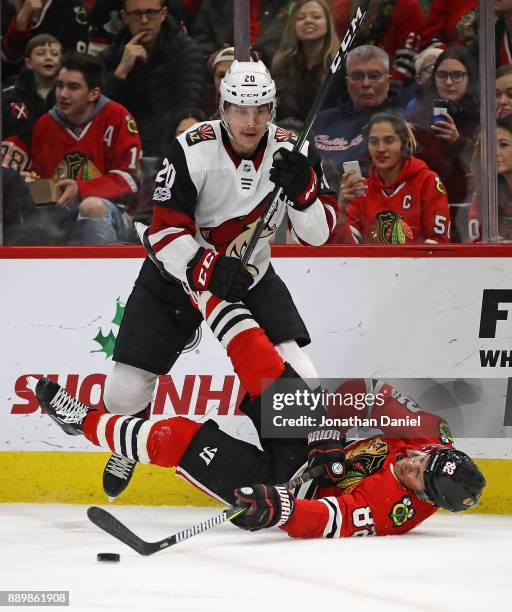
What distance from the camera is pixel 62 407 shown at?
4.07 metres

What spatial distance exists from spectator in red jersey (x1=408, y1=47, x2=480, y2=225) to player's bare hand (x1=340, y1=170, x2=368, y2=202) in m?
0.23

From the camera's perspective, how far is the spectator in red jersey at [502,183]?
457 cm

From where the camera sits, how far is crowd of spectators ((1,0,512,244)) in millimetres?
4637

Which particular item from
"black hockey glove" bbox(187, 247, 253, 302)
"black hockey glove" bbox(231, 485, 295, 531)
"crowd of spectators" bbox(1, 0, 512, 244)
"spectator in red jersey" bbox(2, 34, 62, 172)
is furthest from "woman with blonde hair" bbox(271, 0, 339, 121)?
"black hockey glove" bbox(231, 485, 295, 531)

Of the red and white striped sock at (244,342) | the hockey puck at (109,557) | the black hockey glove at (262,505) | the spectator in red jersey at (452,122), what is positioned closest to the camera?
the hockey puck at (109,557)

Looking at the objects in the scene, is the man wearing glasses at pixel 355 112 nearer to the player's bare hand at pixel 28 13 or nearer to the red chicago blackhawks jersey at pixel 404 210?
the red chicago blackhawks jersey at pixel 404 210

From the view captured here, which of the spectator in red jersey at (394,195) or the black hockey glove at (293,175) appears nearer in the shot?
the black hockey glove at (293,175)

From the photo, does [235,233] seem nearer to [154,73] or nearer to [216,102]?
[216,102]

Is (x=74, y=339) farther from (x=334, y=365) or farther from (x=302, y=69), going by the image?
(x=302, y=69)

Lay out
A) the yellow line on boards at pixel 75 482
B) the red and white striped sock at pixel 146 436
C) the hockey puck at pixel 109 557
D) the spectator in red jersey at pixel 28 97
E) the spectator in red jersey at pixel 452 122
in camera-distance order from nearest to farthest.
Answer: the hockey puck at pixel 109 557, the red and white striped sock at pixel 146 436, the yellow line on boards at pixel 75 482, the spectator in red jersey at pixel 452 122, the spectator in red jersey at pixel 28 97

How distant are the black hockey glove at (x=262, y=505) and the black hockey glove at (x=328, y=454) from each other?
267mm

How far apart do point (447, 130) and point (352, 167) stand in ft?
1.17

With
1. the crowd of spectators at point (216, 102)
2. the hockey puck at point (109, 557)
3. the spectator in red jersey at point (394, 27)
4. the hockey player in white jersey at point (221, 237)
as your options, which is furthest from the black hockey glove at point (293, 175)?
the hockey puck at point (109, 557)

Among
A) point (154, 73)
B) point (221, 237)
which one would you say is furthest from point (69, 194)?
point (221, 237)
